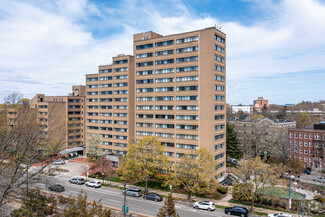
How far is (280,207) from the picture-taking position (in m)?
41.2

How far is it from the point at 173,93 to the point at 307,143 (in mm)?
52501

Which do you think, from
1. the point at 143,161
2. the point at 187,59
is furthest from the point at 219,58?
the point at 143,161

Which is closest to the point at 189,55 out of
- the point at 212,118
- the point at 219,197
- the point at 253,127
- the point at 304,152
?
the point at 212,118

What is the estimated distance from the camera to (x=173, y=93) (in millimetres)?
57406

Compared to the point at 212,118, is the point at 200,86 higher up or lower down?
higher up

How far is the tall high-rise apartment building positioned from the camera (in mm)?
52969

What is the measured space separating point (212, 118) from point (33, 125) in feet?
125

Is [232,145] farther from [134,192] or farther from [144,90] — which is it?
[134,192]

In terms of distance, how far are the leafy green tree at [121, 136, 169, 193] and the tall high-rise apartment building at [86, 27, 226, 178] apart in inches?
317

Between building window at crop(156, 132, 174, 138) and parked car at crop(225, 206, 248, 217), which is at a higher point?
building window at crop(156, 132, 174, 138)

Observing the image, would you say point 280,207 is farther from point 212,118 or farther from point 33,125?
point 33,125

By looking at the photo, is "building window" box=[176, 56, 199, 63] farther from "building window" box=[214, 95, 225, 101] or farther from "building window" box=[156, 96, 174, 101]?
"building window" box=[214, 95, 225, 101]

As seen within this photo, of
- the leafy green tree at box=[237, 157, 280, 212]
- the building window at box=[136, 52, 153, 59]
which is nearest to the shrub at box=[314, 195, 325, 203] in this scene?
the leafy green tree at box=[237, 157, 280, 212]

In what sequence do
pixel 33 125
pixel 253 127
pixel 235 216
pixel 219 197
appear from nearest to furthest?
pixel 33 125 < pixel 235 216 < pixel 219 197 < pixel 253 127
